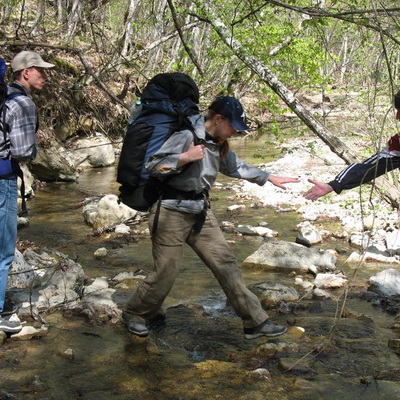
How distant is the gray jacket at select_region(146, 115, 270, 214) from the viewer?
373cm

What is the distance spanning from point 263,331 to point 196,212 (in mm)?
1112

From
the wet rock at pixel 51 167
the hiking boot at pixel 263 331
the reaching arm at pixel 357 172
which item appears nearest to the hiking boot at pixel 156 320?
the hiking boot at pixel 263 331

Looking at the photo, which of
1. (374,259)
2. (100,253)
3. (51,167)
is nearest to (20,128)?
(100,253)

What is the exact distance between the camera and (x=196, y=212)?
4.05 metres

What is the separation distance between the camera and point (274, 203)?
37.2ft

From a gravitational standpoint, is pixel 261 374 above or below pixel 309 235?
above

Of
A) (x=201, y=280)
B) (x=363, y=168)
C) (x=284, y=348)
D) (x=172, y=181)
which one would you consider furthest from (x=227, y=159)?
(x=201, y=280)

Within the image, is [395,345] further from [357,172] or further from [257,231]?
[257,231]

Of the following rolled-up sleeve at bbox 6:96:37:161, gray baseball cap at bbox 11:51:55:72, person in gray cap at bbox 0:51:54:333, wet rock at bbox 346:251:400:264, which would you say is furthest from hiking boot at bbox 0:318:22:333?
wet rock at bbox 346:251:400:264

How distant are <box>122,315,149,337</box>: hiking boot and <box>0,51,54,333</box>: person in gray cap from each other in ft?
2.80

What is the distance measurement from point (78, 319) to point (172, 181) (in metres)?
1.75

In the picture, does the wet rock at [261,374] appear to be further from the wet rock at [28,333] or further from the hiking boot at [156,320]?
the wet rock at [28,333]

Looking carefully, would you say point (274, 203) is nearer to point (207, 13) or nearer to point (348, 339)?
point (207, 13)

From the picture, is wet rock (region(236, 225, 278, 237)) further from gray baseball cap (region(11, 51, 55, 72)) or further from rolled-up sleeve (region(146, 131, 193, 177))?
gray baseball cap (region(11, 51, 55, 72))
